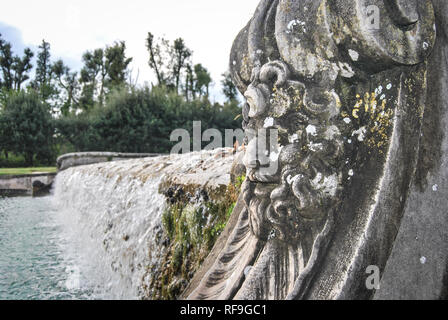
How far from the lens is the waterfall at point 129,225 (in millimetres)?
2701

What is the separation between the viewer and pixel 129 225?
327 centimetres

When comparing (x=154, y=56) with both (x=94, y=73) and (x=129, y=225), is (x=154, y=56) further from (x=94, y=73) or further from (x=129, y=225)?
(x=129, y=225)

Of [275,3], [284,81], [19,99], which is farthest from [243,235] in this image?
[19,99]

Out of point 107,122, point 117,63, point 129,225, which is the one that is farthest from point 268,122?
point 117,63

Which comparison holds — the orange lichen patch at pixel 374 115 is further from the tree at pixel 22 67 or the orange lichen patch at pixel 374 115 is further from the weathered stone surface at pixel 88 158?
the tree at pixel 22 67

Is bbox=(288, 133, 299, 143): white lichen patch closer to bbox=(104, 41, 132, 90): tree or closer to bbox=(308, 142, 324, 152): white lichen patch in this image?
bbox=(308, 142, 324, 152): white lichen patch

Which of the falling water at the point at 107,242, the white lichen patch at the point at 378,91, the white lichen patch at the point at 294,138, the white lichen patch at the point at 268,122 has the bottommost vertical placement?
the falling water at the point at 107,242

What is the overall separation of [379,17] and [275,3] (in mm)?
424

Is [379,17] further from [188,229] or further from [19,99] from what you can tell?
[19,99]

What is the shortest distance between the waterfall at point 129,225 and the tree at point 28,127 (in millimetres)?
15484

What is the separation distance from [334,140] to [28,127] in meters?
20.0

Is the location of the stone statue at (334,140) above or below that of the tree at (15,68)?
below

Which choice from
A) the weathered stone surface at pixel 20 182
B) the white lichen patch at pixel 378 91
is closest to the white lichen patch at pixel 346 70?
the white lichen patch at pixel 378 91
